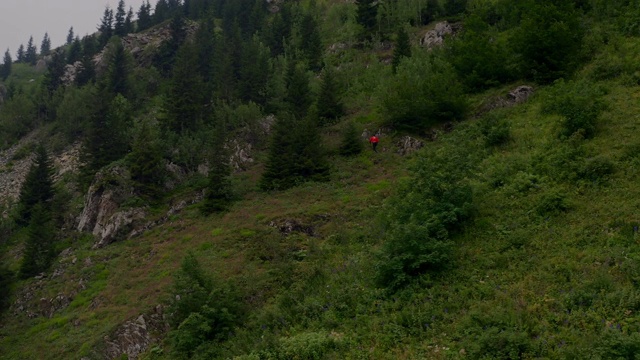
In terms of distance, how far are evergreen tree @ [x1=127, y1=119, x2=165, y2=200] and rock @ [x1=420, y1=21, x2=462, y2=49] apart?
3569 centimetres

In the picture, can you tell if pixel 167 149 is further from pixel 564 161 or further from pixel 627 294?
pixel 627 294

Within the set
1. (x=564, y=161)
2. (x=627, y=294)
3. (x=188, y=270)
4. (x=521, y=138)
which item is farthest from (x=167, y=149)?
(x=627, y=294)

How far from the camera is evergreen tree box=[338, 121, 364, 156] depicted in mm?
38469

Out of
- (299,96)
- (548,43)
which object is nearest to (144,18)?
(299,96)

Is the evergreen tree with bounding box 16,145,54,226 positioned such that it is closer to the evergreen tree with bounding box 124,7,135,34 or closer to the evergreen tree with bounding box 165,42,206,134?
the evergreen tree with bounding box 165,42,206,134

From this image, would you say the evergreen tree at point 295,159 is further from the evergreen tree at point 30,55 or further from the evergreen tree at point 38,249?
the evergreen tree at point 30,55

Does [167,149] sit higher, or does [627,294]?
[167,149]

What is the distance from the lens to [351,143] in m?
38.7

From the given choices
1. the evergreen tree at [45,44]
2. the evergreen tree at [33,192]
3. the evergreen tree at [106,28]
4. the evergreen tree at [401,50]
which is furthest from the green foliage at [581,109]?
the evergreen tree at [45,44]

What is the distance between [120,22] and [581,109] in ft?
366

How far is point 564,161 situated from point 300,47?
181ft

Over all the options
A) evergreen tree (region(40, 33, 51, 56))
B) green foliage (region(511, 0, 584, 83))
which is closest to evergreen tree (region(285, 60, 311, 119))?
green foliage (region(511, 0, 584, 83))

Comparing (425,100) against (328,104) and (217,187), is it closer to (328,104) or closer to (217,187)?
(328,104)

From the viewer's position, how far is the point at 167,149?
149ft
